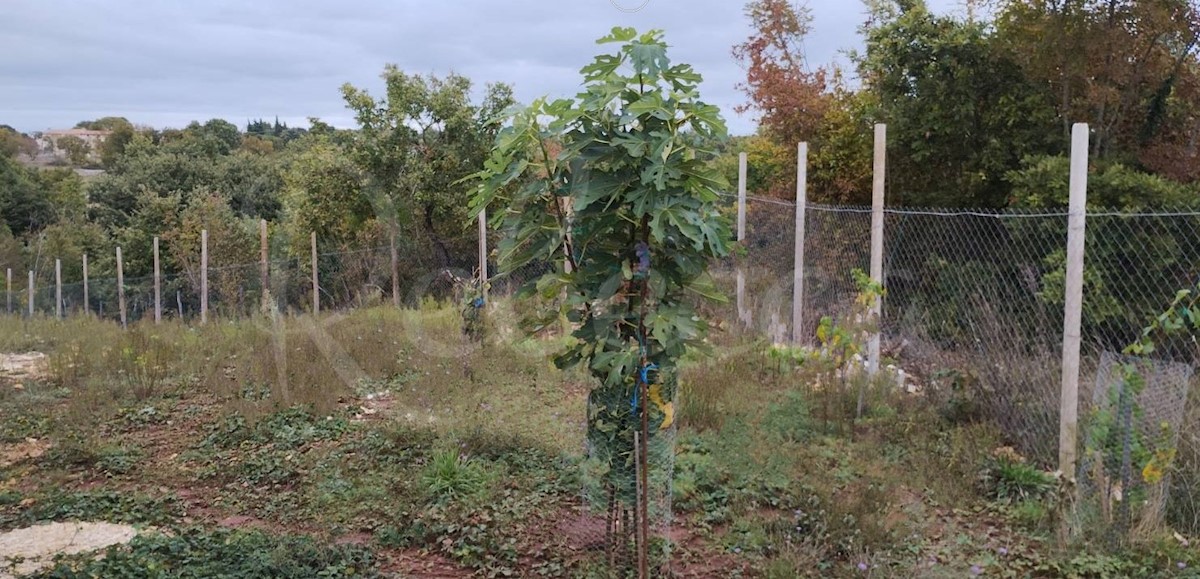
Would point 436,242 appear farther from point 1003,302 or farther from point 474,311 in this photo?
point 1003,302

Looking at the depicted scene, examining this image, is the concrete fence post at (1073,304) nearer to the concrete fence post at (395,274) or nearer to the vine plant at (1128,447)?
the vine plant at (1128,447)

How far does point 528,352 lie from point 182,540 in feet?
12.8

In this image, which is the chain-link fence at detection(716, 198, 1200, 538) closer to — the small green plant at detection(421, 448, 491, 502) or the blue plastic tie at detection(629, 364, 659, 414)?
the blue plastic tie at detection(629, 364, 659, 414)

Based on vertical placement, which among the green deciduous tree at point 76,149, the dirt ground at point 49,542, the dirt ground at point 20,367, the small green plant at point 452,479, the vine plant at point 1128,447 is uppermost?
the green deciduous tree at point 76,149

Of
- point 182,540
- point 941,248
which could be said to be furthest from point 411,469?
point 941,248

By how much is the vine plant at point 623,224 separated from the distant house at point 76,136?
23593mm

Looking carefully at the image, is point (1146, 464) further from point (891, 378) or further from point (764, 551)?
point (891, 378)

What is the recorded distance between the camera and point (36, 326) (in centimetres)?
1084

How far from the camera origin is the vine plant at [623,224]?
9.30 feet

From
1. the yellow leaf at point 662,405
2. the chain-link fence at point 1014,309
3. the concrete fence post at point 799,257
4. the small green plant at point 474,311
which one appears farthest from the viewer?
the small green plant at point 474,311

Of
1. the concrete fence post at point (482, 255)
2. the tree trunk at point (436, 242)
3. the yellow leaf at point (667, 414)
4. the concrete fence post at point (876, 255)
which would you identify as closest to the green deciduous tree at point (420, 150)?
the tree trunk at point (436, 242)

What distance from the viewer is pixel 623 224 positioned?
9.82ft

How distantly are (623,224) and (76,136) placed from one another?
29875 millimetres

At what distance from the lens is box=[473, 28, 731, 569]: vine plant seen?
2836mm
